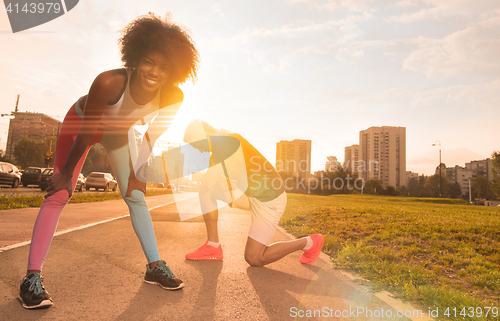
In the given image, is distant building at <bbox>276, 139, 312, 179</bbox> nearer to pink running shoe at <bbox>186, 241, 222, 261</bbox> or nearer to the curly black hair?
pink running shoe at <bbox>186, 241, 222, 261</bbox>

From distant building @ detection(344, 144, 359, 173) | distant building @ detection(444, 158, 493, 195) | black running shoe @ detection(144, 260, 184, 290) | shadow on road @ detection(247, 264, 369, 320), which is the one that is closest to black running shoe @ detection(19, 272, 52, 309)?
black running shoe @ detection(144, 260, 184, 290)

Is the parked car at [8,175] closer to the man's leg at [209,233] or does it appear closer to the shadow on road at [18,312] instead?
the man's leg at [209,233]

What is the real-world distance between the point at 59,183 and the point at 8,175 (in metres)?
20.4

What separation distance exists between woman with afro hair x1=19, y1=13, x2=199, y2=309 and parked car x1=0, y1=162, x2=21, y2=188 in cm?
1976

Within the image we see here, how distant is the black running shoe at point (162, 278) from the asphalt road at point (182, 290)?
0.05 metres

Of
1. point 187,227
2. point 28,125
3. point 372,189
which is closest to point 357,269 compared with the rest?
point 187,227

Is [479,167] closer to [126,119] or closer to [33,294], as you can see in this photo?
[126,119]

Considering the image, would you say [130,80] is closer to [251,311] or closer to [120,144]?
[120,144]

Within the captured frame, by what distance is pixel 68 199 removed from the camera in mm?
2578

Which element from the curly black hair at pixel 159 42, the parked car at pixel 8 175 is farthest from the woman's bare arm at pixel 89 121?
the parked car at pixel 8 175

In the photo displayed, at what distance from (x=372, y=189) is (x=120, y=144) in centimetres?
7681

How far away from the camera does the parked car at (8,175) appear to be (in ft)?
58.6

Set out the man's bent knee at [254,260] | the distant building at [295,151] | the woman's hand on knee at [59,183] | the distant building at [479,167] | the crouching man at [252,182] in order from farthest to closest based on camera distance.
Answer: the distant building at [479,167]
the distant building at [295,151]
the man's bent knee at [254,260]
the crouching man at [252,182]
the woman's hand on knee at [59,183]

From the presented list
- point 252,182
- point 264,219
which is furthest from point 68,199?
point 264,219
